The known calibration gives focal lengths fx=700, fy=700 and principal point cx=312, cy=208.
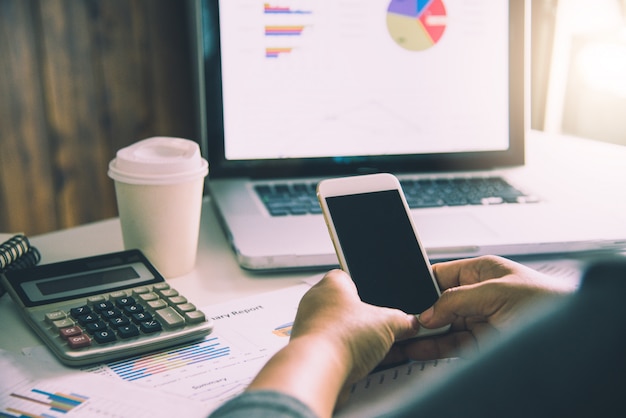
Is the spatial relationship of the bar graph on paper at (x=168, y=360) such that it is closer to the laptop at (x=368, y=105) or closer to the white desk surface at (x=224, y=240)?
the white desk surface at (x=224, y=240)

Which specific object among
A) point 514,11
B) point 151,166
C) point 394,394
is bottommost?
point 394,394

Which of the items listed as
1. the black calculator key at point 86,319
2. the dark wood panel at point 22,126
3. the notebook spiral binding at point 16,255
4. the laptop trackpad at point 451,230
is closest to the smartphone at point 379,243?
the laptop trackpad at point 451,230

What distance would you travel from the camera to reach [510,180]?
92cm

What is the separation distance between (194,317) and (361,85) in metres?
0.43

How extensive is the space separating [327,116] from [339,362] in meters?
0.48

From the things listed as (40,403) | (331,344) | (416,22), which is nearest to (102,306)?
(40,403)

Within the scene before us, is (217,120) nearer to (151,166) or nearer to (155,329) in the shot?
(151,166)

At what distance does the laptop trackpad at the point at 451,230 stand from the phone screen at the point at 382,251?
11 centimetres

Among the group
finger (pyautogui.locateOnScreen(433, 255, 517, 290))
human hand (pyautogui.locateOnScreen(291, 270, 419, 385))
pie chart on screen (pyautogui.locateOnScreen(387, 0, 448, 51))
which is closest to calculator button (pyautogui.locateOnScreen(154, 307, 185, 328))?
human hand (pyautogui.locateOnScreen(291, 270, 419, 385))

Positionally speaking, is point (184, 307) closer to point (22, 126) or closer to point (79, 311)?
point (79, 311)

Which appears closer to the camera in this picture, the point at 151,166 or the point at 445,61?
the point at 151,166

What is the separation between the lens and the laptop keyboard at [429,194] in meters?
0.83

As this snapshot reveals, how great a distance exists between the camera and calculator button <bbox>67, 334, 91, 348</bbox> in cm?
55

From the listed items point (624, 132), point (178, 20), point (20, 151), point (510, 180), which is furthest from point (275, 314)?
point (178, 20)
